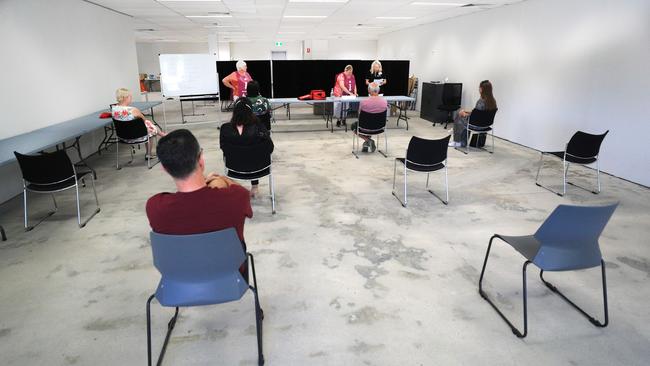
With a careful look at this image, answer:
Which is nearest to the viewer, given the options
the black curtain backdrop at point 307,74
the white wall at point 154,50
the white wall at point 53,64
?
the white wall at point 53,64

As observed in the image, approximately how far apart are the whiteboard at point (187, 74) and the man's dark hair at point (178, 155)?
721 cm

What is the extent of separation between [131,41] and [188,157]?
26.8ft

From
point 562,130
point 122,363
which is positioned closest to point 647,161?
point 562,130

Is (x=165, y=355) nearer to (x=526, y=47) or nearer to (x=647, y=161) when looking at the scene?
(x=647, y=161)

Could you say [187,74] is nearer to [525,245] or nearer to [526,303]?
[525,245]

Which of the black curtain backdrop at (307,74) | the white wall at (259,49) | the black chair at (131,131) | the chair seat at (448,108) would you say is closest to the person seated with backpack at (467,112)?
the chair seat at (448,108)

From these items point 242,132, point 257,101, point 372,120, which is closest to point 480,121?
A: point 372,120

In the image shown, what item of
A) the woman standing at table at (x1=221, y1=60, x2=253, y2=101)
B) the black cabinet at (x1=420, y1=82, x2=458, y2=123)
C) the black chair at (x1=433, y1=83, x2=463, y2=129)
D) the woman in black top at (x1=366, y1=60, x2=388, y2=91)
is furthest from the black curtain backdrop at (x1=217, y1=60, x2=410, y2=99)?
the black chair at (x1=433, y1=83, x2=463, y2=129)

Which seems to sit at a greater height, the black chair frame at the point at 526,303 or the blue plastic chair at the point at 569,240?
the blue plastic chair at the point at 569,240

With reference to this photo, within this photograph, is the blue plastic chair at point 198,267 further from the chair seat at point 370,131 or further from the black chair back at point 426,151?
the chair seat at point 370,131

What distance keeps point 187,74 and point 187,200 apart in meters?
7.60

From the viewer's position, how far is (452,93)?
897cm

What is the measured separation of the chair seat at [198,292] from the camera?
1747 mm

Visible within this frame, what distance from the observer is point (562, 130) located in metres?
6.05
